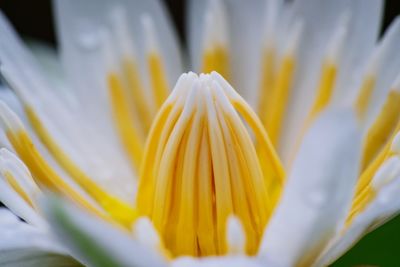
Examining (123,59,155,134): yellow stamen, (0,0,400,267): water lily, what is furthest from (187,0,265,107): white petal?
(123,59,155,134): yellow stamen

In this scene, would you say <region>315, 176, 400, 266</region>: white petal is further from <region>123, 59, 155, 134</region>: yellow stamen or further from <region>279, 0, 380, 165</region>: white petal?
<region>123, 59, 155, 134</region>: yellow stamen

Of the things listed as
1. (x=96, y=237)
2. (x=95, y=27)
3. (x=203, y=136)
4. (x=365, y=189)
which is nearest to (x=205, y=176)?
(x=203, y=136)

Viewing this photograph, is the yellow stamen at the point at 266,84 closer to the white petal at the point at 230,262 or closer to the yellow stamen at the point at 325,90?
the yellow stamen at the point at 325,90

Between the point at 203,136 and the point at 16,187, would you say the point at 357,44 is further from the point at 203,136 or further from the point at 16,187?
the point at 16,187

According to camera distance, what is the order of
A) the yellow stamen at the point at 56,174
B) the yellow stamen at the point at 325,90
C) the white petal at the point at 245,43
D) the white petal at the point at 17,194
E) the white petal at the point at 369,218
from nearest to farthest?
the white petal at the point at 369,218 → the white petal at the point at 17,194 → the yellow stamen at the point at 56,174 → the yellow stamen at the point at 325,90 → the white petal at the point at 245,43

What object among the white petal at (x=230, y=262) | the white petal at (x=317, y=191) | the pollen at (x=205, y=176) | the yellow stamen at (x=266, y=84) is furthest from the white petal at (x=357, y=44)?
the white petal at (x=230, y=262)

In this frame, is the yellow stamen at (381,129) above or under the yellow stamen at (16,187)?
above

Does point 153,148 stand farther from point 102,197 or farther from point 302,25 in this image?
point 302,25

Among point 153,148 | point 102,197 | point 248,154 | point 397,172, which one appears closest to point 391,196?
point 397,172
